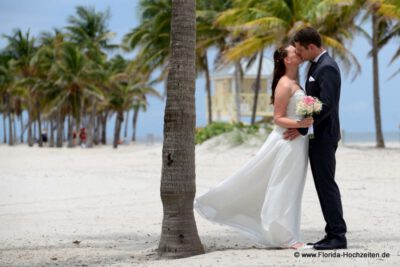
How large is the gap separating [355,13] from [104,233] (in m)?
24.6

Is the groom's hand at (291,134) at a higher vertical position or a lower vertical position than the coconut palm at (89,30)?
lower

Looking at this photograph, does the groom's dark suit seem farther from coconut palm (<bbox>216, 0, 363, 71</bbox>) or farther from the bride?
coconut palm (<bbox>216, 0, 363, 71</bbox>)

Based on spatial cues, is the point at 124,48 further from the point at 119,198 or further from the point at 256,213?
the point at 256,213

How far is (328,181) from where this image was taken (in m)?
6.17

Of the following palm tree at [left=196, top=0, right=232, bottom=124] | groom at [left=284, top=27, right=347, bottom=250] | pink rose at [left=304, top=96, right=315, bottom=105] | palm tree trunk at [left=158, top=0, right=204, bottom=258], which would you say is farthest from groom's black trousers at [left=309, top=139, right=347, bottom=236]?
palm tree at [left=196, top=0, right=232, bottom=124]

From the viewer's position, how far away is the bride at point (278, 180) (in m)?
6.31

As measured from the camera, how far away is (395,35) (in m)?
32.7

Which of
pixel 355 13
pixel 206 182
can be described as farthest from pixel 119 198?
pixel 355 13

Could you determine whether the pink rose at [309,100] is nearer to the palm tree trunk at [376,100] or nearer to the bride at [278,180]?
the bride at [278,180]

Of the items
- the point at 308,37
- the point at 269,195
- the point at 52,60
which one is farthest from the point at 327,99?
the point at 52,60

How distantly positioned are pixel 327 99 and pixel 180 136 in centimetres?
Result: 138

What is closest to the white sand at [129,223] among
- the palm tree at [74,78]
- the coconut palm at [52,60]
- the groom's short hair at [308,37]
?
the groom's short hair at [308,37]

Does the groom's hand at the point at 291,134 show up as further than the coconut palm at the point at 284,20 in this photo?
No

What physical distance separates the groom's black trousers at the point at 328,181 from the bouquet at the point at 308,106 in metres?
0.35
